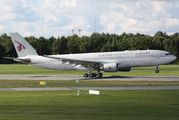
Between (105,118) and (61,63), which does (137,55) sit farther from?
(105,118)

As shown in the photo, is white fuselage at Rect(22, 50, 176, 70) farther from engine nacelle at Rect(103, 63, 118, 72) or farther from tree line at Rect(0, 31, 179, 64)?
tree line at Rect(0, 31, 179, 64)

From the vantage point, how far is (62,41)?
151 m

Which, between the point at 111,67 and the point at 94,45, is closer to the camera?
the point at 111,67

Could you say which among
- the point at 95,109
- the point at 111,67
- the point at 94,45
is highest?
the point at 94,45

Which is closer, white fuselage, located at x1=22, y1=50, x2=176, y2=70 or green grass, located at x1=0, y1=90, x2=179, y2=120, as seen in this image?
green grass, located at x1=0, y1=90, x2=179, y2=120

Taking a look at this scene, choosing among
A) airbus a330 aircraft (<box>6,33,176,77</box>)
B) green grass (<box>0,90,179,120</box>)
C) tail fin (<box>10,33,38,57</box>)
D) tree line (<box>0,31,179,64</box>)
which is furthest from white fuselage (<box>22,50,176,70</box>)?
tree line (<box>0,31,179,64</box>)

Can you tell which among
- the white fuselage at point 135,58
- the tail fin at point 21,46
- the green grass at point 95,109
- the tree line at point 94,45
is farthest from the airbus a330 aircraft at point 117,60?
the tree line at point 94,45

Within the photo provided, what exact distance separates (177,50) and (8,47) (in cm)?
8569

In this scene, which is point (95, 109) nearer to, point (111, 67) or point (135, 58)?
point (111, 67)

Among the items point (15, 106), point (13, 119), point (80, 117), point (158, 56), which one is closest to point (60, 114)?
point (80, 117)

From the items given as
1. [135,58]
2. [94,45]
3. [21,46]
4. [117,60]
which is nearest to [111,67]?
[117,60]

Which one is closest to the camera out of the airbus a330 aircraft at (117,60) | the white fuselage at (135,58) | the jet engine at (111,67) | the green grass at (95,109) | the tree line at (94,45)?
the green grass at (95,109)

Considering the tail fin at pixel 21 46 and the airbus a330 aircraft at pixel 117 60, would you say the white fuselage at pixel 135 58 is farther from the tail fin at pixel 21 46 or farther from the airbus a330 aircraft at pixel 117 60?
the tail fin at pixel 21 46

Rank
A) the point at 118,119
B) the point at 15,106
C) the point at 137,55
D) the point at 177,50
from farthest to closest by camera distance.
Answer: the point at 177,50, the point at 137,55, the point at 15,106, the point at 118,119
